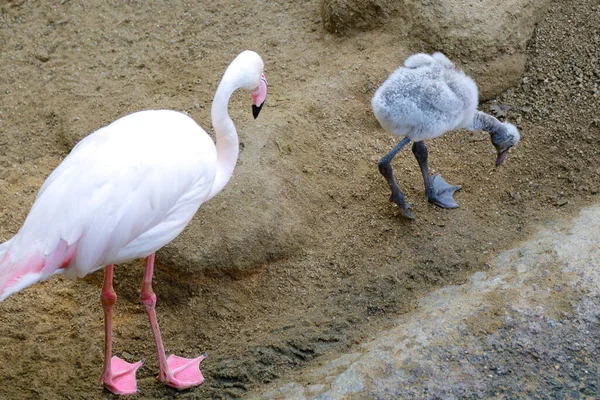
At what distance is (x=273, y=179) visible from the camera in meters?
4.18

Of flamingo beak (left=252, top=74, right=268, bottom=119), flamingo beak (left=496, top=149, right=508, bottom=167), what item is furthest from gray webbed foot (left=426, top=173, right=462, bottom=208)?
flamingo beak (left=252, top=74, right=268, bottom=119)

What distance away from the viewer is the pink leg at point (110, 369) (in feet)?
11.0

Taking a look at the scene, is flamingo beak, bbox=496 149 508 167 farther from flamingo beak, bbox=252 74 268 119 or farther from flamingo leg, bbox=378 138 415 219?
flamingo beak, bbox=252 74 268 119

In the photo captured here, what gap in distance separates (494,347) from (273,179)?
1.66 meters

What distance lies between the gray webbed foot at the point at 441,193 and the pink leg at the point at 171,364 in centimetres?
162

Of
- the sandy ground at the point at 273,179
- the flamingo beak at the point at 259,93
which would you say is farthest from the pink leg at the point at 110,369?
the flamingo beak at the point at 259,93

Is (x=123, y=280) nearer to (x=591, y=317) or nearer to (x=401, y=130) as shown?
(x=401, y=130)

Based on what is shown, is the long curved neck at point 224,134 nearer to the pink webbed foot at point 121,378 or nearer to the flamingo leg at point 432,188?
the pink webbed foot at point 121,378

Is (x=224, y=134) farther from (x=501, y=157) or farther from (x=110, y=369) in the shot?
(x=501, y=157)

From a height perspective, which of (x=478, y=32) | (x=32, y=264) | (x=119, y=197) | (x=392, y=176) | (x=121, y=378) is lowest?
(x=121, y=378)

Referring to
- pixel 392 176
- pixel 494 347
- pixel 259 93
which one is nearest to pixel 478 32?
pixel 392 176

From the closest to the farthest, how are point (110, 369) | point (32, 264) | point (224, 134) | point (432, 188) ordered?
point (32, 264) < point (110, 369) < point (224, 134) < point (432, 188)

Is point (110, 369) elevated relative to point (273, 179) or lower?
lower

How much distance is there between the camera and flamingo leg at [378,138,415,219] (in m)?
4.04
